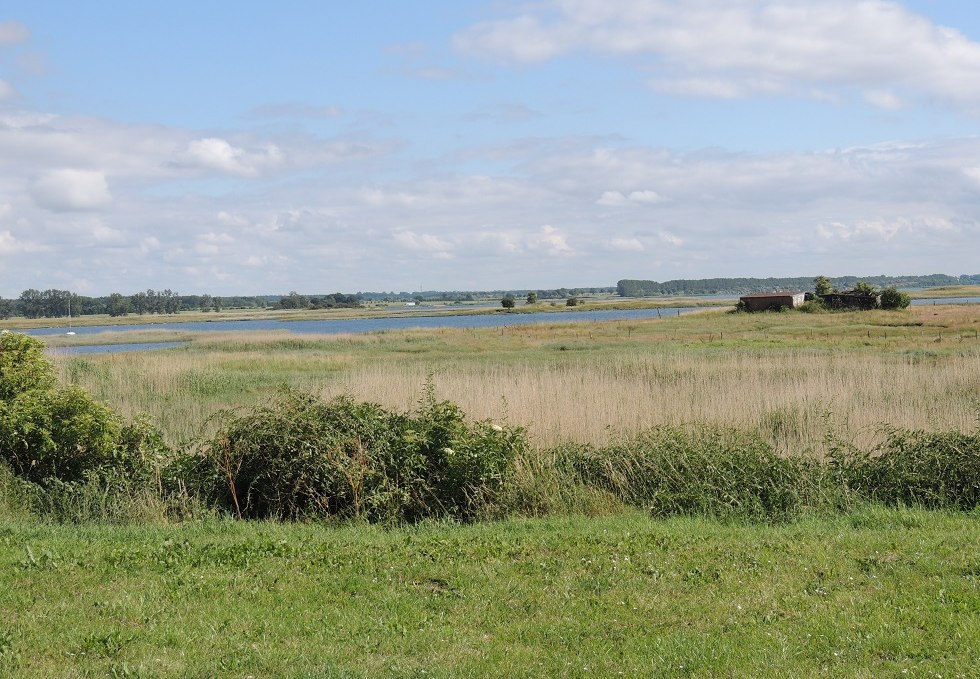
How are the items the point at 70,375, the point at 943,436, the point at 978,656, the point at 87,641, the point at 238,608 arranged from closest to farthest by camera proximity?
the point at 978,656 < the point at 87,641 < the point at 238,608 < the point at 943,436 < the point at 70,375

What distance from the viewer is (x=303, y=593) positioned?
6488 mm

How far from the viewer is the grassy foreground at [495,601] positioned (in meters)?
5.14

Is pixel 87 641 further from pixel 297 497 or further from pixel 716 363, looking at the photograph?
pixel 716 363

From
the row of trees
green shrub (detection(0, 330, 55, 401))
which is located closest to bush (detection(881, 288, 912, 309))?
green shrub (detection(0, 330, 55, 401))

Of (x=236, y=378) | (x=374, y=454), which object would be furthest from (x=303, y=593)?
(x=236, y=378)

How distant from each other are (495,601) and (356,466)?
374 centimetres

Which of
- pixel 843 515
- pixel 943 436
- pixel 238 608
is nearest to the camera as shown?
pixel 238 608

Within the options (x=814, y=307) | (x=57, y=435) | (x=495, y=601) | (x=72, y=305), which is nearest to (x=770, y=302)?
(x=814, y=307)

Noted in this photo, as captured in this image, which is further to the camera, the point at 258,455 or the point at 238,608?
the point at 258,455

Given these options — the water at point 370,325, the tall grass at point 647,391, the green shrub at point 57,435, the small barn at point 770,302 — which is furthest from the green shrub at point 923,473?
the small barn at point 770,302

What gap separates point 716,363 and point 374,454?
60.6ft

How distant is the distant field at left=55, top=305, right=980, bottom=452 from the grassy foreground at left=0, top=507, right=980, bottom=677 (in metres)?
4.68

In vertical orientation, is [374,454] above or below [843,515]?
above

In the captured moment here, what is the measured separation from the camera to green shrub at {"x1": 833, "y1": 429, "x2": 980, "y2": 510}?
9.86m
